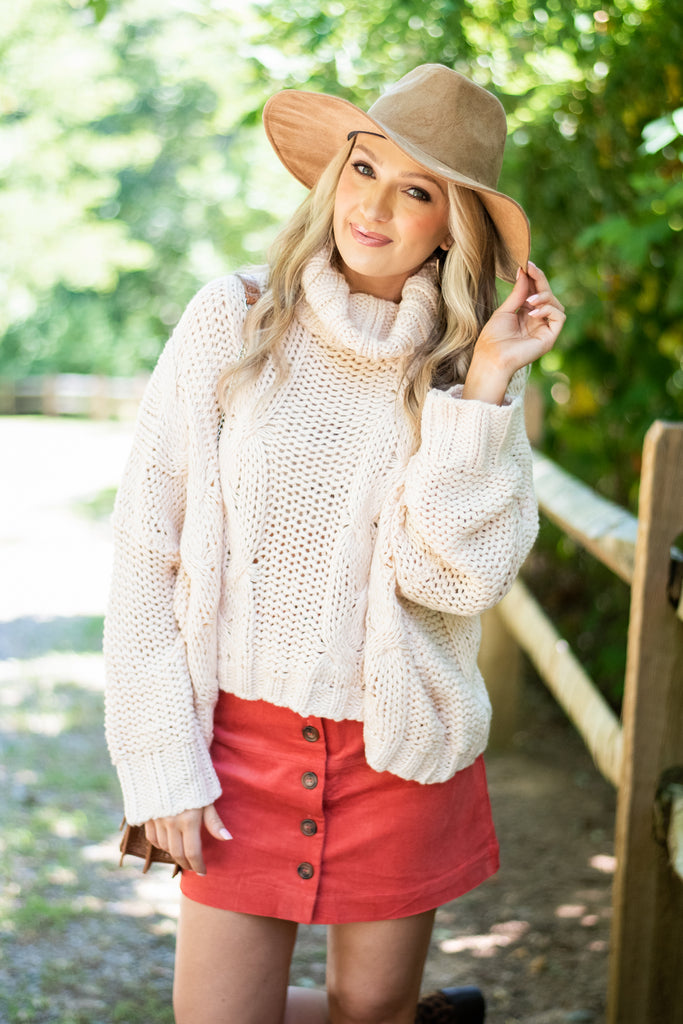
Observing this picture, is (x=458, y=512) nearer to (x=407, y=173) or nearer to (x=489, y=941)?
(x=407, y=173)

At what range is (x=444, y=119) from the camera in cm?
199

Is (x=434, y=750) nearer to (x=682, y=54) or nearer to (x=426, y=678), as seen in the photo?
(x=426, y=678)

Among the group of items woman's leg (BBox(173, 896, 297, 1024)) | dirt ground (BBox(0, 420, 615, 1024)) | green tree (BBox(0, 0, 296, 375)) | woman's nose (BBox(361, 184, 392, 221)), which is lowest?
green tree (BBox(0, 0, 296, 375))

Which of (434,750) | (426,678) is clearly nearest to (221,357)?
(426,678)

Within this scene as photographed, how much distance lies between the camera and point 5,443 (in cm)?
1841

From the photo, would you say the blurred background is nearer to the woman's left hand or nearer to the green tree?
the green tree

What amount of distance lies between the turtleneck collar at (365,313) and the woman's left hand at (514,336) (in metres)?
0.13

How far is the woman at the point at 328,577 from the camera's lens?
192cm

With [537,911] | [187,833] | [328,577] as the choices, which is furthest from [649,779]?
[537,911]

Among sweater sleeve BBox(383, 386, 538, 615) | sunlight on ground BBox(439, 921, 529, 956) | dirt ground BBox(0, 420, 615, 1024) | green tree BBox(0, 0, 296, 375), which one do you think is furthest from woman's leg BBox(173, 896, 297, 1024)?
green tree BBox(0, 0, 296, 375)

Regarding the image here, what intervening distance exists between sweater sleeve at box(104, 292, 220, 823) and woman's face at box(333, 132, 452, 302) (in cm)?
36

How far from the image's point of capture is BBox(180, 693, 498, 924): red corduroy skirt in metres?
1.94

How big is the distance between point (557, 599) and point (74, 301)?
67.3 ft

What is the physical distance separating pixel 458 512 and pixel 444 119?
75 cm
